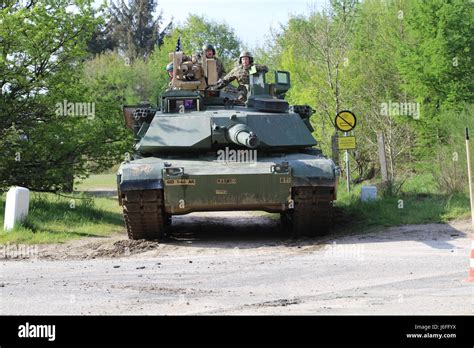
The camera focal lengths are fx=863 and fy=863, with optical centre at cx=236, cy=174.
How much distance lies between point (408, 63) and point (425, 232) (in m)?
11.2

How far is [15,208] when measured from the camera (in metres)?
14.1

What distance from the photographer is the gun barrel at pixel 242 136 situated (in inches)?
509

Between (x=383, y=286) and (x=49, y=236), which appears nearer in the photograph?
(x=383, y=286)

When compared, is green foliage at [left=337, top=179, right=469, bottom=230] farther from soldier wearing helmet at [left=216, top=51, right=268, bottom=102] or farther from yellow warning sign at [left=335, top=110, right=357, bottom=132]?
soldier wearing helmet at [left=216, top=51, right=268, bottom=102]

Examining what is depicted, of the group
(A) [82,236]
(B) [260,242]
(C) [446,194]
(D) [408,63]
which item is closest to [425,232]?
(B) [260,242]

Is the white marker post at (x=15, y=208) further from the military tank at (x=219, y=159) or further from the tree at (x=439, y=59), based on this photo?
the tree at (x=439, y=59)

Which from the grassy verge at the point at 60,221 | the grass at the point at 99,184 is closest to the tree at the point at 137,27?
the grass at the point at 99,184

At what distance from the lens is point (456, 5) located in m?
22.8

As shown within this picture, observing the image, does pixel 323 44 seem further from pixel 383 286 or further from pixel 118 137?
pixel 383 286

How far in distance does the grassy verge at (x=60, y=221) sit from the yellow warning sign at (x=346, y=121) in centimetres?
491

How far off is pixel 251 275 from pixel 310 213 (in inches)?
146

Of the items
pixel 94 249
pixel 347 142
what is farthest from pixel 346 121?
pixel 94 249

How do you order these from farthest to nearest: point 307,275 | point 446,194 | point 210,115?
point 446,194 → point 210,115 → point 307,275

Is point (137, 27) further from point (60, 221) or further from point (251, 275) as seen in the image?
point (251, 275)
